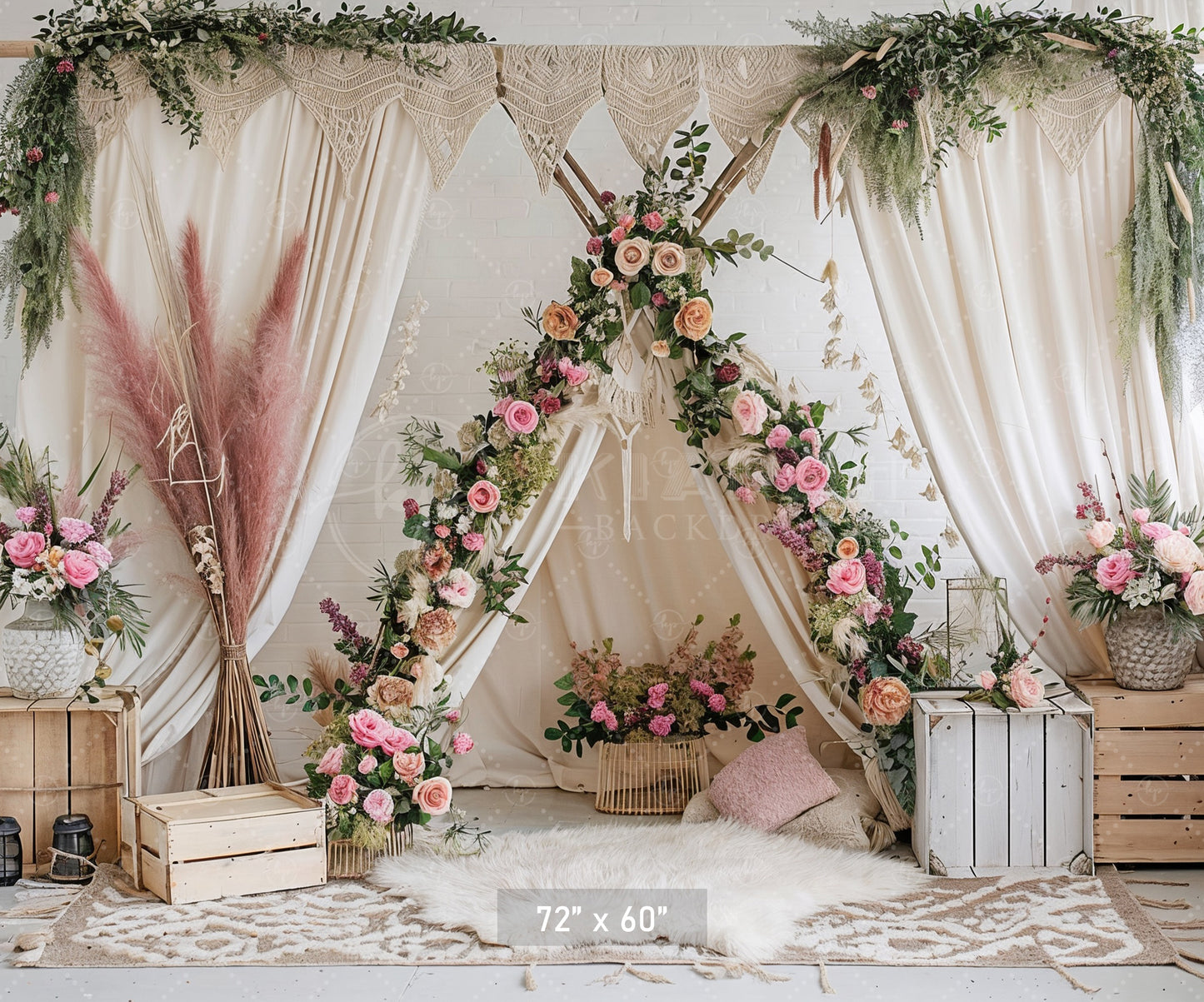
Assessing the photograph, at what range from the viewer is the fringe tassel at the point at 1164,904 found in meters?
2.76

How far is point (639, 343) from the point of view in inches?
127

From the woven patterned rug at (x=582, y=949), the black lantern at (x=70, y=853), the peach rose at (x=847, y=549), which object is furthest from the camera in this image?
the peach rose at (x=847, y=549)

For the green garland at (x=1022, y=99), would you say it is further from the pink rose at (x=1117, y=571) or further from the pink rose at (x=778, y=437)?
the pink rose at (x=778, y=437)

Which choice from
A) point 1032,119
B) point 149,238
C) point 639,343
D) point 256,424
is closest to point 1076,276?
point 1032,119

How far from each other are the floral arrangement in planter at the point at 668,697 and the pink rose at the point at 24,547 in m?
1.53

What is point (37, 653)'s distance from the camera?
10.1 ft

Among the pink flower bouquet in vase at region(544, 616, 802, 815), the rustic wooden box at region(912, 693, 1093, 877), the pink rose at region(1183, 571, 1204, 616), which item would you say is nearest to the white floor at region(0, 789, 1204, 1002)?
the rustic wooden box at region(912, 693, 1093, 877)

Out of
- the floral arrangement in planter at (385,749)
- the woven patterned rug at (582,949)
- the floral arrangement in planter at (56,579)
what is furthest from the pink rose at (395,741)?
the floral arrangement in planter at (56,579)

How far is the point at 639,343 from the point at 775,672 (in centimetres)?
124

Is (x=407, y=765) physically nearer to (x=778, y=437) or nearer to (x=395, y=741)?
(x=395, y=741)

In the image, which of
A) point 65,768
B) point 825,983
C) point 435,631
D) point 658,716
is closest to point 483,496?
point 435,631

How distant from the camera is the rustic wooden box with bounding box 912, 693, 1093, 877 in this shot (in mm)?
2945

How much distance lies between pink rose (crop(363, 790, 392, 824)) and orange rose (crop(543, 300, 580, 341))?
1274 millimetres

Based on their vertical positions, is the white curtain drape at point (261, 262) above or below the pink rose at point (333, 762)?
above
